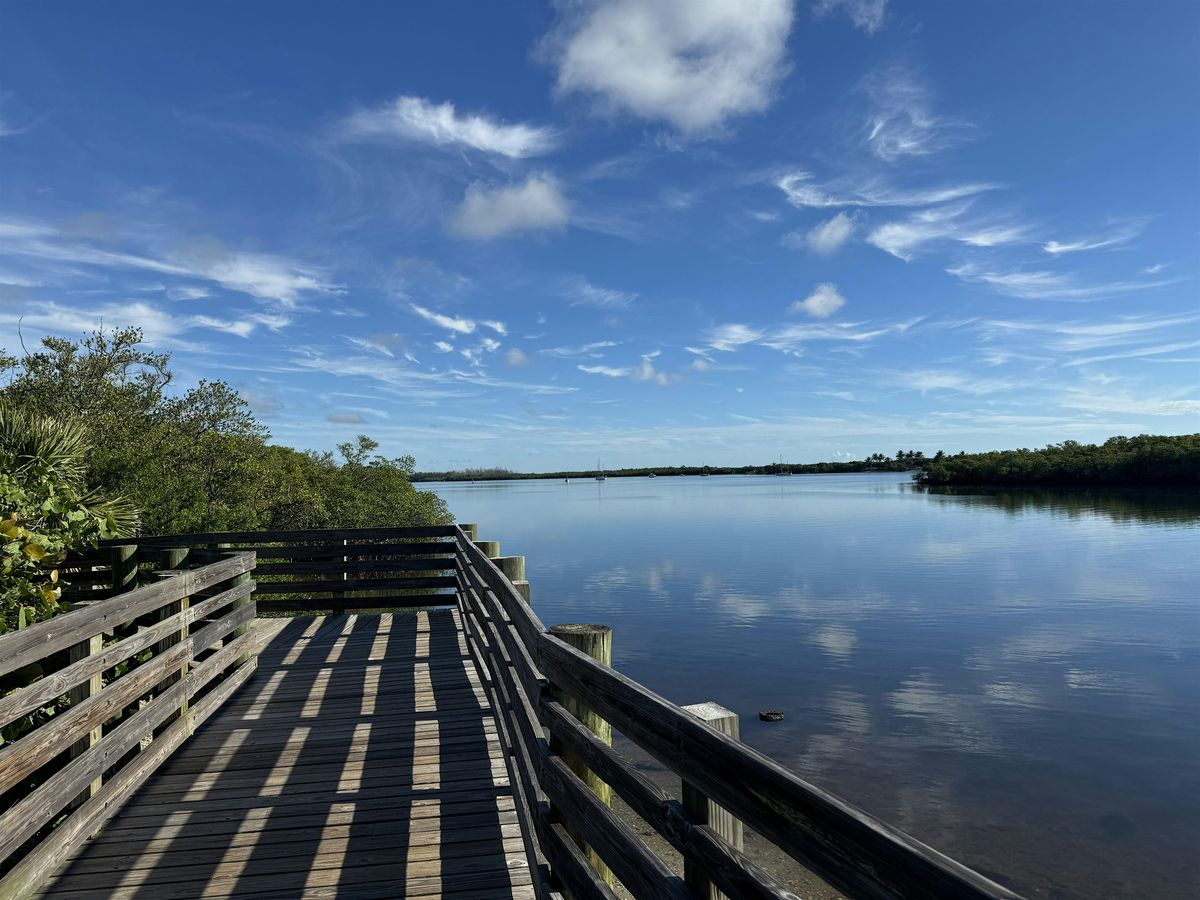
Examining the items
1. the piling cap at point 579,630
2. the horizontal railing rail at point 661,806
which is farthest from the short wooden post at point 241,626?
the piling cap at point 579,630

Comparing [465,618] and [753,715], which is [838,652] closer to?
[753,715]

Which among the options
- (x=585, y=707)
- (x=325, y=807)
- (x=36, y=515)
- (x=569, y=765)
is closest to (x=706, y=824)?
(x=585, y=707)

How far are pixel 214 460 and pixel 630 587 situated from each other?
690 inches

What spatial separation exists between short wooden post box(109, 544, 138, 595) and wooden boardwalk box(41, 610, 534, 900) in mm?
2030

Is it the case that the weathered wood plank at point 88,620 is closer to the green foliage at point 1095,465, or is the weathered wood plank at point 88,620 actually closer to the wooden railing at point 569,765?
the wooden railing at point 569,765

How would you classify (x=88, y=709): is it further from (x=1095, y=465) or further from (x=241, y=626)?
(x=1095, y=465)

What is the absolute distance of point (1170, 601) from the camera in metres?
28.5

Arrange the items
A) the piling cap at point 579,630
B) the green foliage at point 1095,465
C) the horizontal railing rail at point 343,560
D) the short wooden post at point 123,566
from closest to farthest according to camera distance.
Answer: the piling cap at point 579,630, the short wooden post at point 123,566, the horizontal railing rail at point 343,560, the green foliage at point 1095,465

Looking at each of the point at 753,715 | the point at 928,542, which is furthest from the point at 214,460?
the point at 928,542

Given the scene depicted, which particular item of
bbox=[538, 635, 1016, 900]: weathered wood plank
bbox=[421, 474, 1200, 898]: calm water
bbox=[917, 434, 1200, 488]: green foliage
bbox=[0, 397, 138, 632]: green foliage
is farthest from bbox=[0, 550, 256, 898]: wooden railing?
bbox=[917, 434, 1200, 488]: green foliage

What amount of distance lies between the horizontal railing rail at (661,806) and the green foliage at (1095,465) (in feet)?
398

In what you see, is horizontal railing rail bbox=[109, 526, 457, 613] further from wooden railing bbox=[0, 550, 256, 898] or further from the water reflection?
the water reflection

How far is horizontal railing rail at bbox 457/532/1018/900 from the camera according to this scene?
1357 mm

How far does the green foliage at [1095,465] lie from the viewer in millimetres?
102188
